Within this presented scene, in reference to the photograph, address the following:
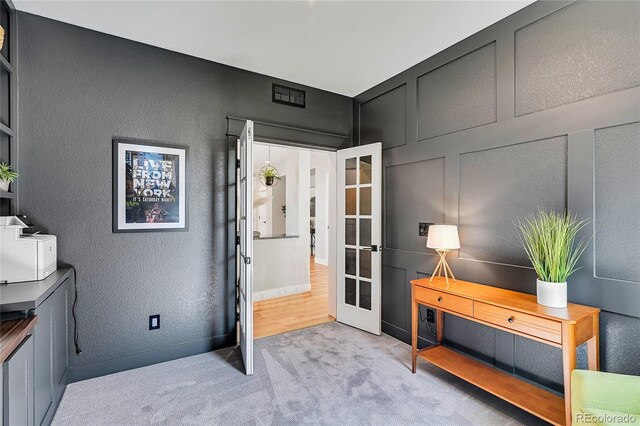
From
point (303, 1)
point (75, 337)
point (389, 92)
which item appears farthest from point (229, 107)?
point (75, 337)

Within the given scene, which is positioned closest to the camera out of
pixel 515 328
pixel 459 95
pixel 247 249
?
pixel 515 328

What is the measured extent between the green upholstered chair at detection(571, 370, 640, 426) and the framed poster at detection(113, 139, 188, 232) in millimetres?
2814

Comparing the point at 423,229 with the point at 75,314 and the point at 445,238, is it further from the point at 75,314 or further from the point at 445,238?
the point at 75,314

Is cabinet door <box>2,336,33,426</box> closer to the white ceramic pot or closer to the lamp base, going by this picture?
the lamp base

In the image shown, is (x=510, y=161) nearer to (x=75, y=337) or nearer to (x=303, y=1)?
(x=303, y=1)

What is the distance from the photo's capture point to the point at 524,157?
2.12m

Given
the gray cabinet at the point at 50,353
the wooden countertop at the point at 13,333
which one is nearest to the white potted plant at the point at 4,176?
the gray cabinet at the point at 50,353

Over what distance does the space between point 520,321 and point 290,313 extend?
271 cm

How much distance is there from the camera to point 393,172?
126 inches


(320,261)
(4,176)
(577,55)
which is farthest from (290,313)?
(320,261)

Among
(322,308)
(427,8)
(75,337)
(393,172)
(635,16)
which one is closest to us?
(635,16)

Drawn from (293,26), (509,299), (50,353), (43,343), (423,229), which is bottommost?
(50,353)

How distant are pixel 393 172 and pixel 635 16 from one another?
1919mm

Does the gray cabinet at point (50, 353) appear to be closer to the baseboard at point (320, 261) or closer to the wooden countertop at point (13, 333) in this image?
the wooden countertop at point (13, 333)
